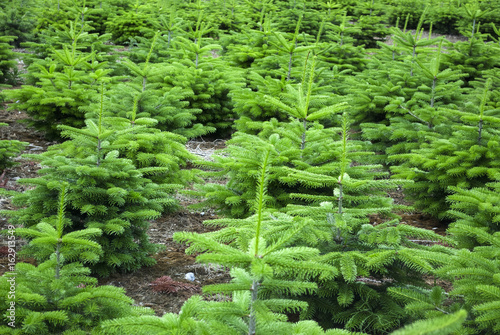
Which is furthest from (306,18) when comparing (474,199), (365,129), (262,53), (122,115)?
(474,199)

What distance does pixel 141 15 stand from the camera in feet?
46.1

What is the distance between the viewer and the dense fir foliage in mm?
2129

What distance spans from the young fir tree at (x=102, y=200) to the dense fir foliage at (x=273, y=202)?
0.02 meters

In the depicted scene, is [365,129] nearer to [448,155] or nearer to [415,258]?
[448,155]

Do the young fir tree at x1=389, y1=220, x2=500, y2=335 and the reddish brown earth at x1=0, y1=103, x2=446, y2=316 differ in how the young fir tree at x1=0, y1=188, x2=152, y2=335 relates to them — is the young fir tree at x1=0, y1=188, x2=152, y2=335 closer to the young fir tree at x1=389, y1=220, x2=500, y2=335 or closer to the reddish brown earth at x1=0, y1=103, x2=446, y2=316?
the reddish brown earth at x1=0, y1=103, x2=446, y2=316

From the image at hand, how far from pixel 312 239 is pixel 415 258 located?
667 millimetres

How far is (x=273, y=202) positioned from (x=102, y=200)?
1728 mm

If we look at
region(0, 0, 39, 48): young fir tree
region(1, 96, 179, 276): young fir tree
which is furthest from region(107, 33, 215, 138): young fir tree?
region(0, 0, 39, 48): young fir tree

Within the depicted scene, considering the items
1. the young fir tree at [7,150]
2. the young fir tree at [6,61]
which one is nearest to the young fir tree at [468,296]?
the young fir tree at [7,150]

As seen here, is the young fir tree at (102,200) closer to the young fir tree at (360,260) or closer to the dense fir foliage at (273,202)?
the dense fir foliage at (273,202)

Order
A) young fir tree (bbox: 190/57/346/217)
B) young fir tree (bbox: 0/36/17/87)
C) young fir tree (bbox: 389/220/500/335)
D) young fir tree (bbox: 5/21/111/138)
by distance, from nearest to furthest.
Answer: young fir tree (bbox: 389/220/500/335), young fir tree (bbox: 190/57/346/217), young fir tree (bbox: 5/21/111/138), young fir tree (bbox: 0/36/17/87)

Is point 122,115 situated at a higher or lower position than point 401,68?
lower

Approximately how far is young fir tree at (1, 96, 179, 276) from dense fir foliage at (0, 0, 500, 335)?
0.06 feet

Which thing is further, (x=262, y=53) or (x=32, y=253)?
(x=262, y=53)
